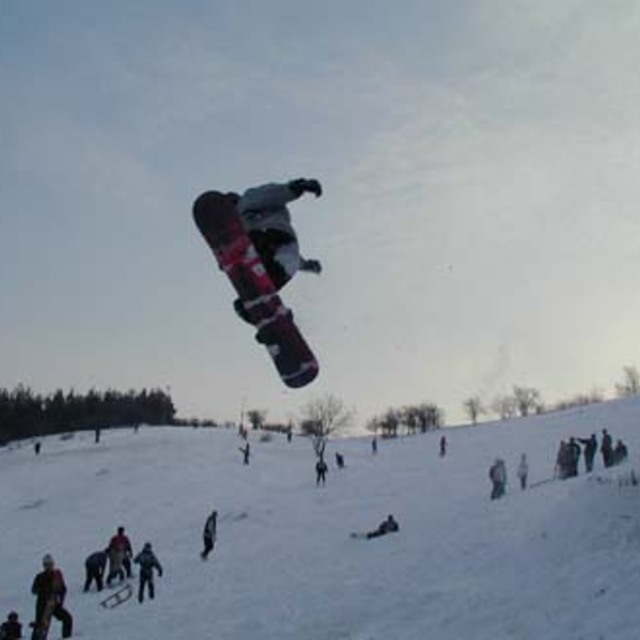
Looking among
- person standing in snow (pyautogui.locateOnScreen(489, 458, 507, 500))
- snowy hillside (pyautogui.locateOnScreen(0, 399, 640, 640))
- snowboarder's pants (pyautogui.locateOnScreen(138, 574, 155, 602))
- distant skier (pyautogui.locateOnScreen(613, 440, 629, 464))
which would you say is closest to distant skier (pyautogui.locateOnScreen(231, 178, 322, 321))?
snowy hillside (pyautogui.locateOnScreen(0, 399, 640, 640))

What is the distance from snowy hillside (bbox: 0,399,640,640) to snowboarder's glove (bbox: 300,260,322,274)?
4705mm

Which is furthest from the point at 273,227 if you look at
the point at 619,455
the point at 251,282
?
the point at 619,455

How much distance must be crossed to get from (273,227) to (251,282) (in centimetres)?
63

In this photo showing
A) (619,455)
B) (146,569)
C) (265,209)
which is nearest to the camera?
(265,209)

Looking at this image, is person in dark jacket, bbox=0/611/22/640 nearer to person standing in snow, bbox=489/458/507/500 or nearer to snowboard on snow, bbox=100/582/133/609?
snowboard on snow, bbox=100/582/133/609

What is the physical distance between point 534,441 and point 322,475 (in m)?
12.7

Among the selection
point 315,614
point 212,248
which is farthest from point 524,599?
point 212,248

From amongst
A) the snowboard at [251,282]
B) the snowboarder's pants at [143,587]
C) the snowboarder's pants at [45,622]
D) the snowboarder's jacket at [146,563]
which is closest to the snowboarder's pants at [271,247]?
the snowboard at [251,282]

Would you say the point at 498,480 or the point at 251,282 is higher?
the point at 251,282

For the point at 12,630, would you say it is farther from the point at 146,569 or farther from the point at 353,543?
the point at 353,543

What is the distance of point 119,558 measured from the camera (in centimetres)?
2055

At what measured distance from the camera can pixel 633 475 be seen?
722 inches

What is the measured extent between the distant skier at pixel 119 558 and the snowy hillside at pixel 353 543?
94 centimetres

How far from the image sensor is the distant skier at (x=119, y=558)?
20.5 metres
